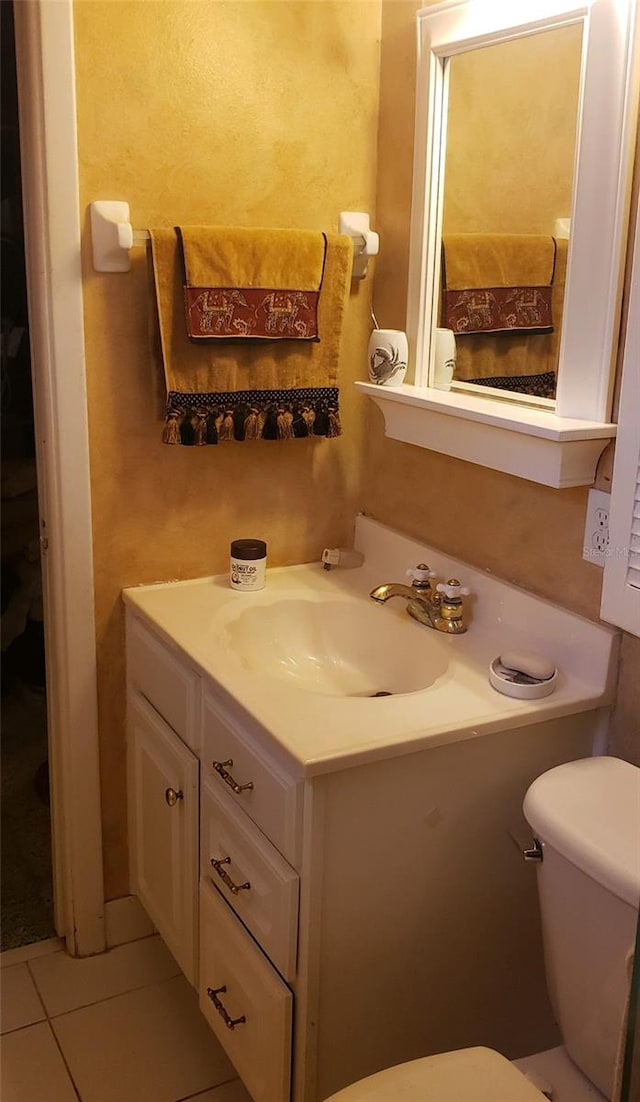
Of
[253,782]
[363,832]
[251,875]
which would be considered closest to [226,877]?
[251,875]

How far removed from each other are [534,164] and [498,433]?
0.40 metres

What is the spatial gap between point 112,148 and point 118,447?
0.51 metres

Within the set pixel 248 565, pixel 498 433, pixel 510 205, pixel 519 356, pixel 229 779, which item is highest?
pixel 510 205

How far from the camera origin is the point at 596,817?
1.28m

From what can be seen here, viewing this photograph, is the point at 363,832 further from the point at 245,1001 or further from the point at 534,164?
the point at 534,164

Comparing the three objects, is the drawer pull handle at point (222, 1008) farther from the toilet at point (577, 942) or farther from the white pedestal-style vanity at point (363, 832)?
the toilet at point (577, 942)

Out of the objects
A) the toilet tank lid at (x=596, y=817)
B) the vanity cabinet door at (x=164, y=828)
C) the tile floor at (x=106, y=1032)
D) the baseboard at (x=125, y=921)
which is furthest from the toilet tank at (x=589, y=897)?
the baseboard at (x=125, y=921)

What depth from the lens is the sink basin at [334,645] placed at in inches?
70.5

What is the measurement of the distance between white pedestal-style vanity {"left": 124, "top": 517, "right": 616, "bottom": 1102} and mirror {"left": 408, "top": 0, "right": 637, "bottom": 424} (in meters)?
0.40

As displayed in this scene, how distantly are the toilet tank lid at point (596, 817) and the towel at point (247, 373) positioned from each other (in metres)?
0.85

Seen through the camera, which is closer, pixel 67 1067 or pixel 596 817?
pixel 596 817

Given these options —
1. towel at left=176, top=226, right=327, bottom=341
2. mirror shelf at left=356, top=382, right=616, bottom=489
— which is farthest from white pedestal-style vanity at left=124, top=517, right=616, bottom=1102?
towel at left=176, top=226, right=327, bottom=341

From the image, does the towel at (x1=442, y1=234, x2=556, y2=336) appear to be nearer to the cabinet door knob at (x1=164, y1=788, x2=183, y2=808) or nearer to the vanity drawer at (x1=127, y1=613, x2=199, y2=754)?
the vanity drawer at (x1=127, y1=613, x2=199, y2=754)

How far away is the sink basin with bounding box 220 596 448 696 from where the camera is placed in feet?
5.88
